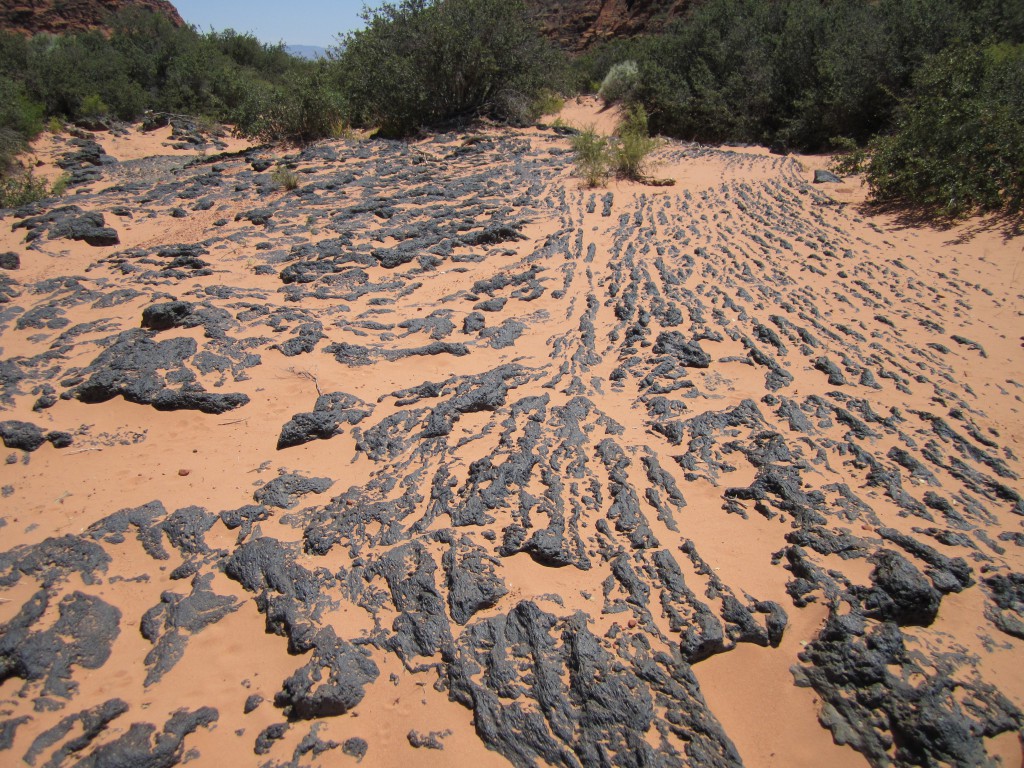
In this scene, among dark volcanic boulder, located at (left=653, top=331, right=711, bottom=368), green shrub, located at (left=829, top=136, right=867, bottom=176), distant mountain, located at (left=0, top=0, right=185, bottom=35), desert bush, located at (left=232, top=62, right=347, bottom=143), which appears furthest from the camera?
distant mountain, located at (left=0, top=0, right=185, bottom=35)

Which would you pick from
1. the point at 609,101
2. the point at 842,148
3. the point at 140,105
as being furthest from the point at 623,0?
the point at 140,105

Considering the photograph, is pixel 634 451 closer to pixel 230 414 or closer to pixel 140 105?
pixel 230 414

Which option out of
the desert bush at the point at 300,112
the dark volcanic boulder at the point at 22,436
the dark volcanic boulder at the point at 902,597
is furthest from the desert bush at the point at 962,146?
the desert bush at the point at 300,112

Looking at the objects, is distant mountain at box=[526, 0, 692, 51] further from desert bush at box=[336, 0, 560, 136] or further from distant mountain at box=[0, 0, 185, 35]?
distant mountain at box=[0, 0, 185, 35]

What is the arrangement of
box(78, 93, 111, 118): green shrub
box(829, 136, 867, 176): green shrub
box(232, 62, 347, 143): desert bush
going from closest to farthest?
box(829, 136, 867, 176): green shrub < box(232, 62, 347, 143): desert bush < box(78, 93, 111, 118): green shrub

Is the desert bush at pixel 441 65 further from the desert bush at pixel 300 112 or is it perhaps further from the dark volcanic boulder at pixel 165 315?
the dark volcanic boulder at pixel 165 315

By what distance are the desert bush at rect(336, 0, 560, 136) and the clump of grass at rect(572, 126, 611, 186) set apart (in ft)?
12.7

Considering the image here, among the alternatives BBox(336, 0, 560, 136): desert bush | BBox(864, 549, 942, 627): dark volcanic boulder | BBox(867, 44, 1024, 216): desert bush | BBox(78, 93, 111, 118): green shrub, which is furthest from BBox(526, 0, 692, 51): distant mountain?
BBox(864, 549, 942, 627): dark volcanic boulder

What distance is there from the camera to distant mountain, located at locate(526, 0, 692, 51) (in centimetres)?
2202

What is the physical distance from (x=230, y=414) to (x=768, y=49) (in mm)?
13774

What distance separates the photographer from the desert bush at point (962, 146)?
20.1ft

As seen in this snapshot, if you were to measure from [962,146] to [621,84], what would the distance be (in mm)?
10481

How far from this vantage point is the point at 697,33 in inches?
543

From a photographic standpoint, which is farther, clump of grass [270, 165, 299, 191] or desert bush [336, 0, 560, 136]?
desert bush [336, 0, 560, 136]
